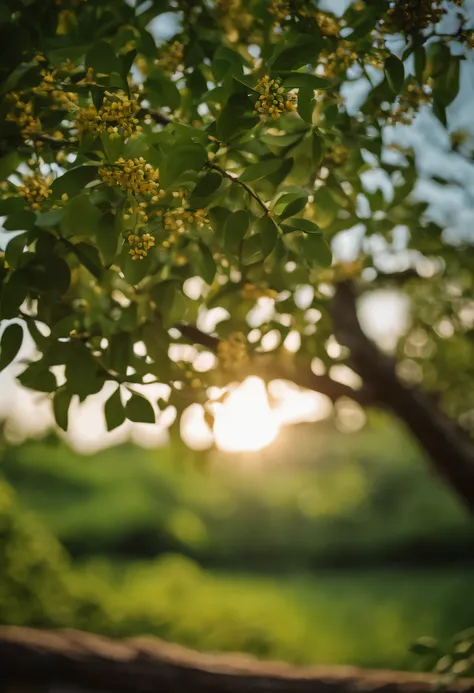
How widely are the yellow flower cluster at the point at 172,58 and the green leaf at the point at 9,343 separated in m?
0.59

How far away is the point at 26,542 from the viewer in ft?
9.40

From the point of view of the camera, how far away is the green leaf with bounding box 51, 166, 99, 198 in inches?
32.0

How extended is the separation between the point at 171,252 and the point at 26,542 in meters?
2.16

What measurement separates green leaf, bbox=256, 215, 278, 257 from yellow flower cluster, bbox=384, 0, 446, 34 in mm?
448

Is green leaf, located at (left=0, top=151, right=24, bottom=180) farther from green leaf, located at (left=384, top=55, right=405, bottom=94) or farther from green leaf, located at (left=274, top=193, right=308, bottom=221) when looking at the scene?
green leaf, located at (left=384, top=55, right=405, bottom=94)

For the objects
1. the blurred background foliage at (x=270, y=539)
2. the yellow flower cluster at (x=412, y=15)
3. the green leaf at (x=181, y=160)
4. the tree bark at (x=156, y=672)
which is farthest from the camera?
the blurred background foliage at (x=270, y=539)

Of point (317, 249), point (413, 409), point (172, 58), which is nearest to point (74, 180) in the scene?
point (317, 249)

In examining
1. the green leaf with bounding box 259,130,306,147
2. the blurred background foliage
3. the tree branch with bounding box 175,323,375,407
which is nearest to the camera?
the green leaf with bounding box 259,130,306,147

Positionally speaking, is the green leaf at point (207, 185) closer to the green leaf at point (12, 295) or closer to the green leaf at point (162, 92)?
the green leaf at point (162, 92)

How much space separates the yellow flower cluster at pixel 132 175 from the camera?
31.7 inches

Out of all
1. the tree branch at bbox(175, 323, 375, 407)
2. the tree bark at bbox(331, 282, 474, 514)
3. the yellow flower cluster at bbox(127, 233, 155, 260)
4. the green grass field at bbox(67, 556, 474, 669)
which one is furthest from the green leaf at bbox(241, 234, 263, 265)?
the green grass field at bbox(67, 556, 474, 669)

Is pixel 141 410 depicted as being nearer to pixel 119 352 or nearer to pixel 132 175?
pixel 119 352

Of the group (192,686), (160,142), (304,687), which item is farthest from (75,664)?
(160,142)

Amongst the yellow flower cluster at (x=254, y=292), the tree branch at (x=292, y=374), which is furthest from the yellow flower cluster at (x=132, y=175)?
the tree branch at (x=292, y=374)
